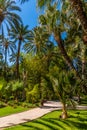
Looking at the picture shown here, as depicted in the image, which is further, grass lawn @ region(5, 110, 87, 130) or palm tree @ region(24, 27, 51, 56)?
palm tree @ region(24, 27, 51, 56)

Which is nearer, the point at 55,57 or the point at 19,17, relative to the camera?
the point at 19,17

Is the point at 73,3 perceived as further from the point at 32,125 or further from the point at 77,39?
the point at 77,39

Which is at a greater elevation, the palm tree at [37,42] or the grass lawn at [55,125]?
the palm tree at [37,42]

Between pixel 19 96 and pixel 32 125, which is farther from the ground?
pixel 19 96

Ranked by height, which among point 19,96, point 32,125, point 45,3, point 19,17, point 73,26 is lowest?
point 32,125

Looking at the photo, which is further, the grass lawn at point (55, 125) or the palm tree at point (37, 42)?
the palm tree at point (37, 42)

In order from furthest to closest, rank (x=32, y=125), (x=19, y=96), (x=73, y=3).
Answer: (x=19, y=96) < (x=32, y=125) < (x=73, y=3)

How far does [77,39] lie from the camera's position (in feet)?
117

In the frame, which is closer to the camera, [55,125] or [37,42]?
[55,125]

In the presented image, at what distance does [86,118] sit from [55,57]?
33.3m

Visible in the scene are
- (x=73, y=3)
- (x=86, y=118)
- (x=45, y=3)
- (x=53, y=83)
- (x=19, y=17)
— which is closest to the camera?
(x=73, y=3)

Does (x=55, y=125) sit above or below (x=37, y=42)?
below

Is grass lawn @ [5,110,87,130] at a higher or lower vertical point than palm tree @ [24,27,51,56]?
lower

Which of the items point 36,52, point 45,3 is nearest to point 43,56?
point 36,52
